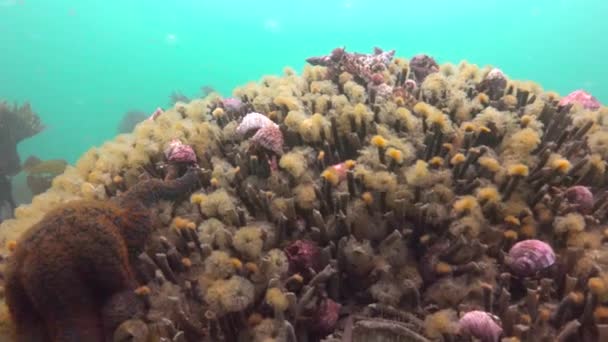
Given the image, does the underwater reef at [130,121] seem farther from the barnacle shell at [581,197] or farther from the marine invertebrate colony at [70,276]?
the barnacle shell at [581,197]

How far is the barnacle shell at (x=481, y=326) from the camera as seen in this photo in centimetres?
215

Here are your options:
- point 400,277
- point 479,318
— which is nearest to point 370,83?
point 400,277

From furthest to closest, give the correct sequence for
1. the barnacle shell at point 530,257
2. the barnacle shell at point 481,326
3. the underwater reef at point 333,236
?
1. the barnacle shell at point 530,257
2. the underwater reef at point 333,236
3. the barnacle shell at point 481,326

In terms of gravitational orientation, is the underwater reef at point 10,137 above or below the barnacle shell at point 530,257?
above

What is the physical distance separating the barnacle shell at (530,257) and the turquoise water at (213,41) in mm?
78879

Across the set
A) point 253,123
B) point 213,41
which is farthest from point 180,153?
point 213,41

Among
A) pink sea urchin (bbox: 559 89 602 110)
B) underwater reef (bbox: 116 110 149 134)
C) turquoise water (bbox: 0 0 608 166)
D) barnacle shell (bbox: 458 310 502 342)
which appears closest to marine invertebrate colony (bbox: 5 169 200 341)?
barnacle shell (bbox: 458 310 502 342)

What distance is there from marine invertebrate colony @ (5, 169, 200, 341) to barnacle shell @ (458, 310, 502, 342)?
6.91 feet

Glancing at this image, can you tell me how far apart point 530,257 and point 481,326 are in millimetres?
665

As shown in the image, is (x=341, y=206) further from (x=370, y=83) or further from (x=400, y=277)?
(x=370, y=83)

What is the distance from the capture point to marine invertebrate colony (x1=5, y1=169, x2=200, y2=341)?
2199 millimetres

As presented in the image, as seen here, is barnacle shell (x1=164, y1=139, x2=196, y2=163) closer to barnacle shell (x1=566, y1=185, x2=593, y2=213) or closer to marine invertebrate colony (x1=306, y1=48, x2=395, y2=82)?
marine invertebrate colony (x1=306, y1=48, x2=395, y2=82)

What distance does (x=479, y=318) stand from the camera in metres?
2.18

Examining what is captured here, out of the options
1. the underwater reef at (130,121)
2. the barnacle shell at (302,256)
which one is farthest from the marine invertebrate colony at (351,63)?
the underwater reef at (130,121)
